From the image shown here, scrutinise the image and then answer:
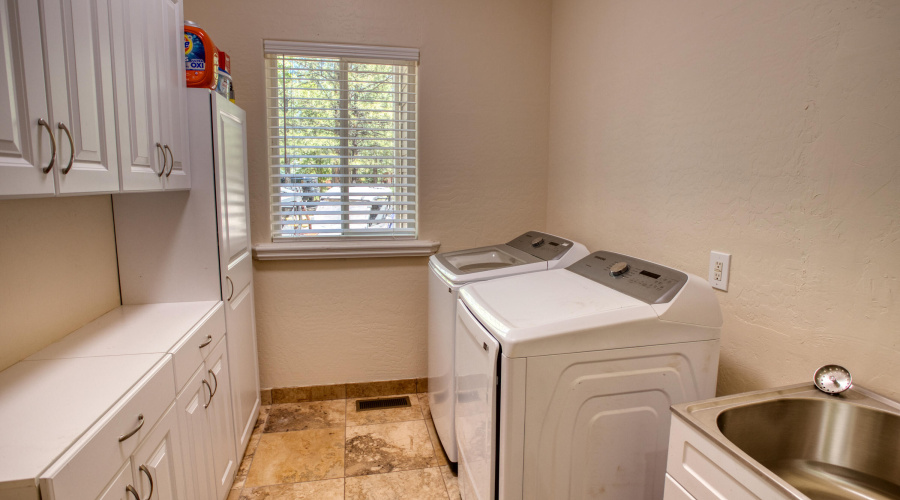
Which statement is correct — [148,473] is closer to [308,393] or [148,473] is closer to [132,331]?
[132,331]

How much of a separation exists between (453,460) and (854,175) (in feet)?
5.84

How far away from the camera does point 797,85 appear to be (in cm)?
126

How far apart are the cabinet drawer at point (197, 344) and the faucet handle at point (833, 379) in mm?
1715

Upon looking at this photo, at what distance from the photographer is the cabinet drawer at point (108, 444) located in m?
0.85

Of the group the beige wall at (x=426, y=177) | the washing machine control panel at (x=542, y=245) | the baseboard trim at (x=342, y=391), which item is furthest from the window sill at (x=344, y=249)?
the baseboard trim at (x=342, y=391)

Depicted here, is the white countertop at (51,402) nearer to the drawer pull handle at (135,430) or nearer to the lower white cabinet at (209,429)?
the drawer pull handle at (135,430)

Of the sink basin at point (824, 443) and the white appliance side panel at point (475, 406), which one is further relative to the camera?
the white appliance side panel at point (475, 406)

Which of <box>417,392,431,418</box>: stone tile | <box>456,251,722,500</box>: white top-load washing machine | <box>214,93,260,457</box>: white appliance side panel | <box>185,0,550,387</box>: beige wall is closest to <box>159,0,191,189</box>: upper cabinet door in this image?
<box>214,93,260,457</box>: white appliance side panel

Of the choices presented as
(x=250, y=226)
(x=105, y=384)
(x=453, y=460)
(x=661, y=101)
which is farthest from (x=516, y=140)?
(x=105, y=384)

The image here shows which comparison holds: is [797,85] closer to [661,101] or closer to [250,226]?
[661,101]

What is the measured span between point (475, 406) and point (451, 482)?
2.20ft

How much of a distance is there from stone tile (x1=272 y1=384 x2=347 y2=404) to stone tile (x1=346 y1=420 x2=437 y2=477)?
1.16ft

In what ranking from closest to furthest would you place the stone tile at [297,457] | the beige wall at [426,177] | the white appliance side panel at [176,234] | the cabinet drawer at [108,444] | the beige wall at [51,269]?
the cabinet drawer at [108,444], the beige wall at [51,269], the white appliance side panel at [176,234], the stone tile at [297,457], the beige wall at [426,177]

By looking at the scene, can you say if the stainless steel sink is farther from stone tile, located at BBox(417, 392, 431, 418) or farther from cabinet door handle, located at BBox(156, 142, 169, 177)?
stone tile, located at BBox(417, 392, 431, 418)
